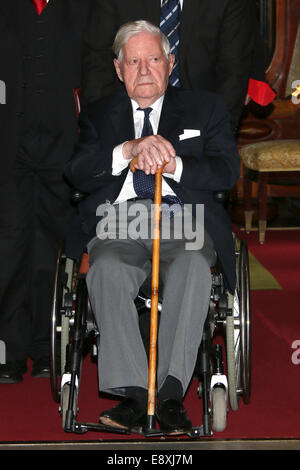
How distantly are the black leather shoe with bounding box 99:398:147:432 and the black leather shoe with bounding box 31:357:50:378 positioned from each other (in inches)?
32.3

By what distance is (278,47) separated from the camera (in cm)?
812

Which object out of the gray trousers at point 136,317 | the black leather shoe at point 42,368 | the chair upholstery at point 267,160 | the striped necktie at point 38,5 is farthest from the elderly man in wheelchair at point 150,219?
the chair upholstery at point 267,160

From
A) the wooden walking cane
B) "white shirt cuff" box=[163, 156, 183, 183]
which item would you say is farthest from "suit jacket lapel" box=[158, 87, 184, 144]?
the wooden walking cane

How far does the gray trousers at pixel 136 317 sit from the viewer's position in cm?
274

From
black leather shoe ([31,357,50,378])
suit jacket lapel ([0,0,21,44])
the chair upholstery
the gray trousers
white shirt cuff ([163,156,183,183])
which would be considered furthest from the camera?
the chair upholstery

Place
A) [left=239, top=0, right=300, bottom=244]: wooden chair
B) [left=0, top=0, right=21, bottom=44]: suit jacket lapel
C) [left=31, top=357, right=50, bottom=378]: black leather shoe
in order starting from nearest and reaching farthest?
[left=0, top=0, right=21, bottom=44]: suit jacket lapel < [left=31, top=357, right=50, bottom=378]: black leather shoe < [left=239, top=0, right=300, bottom=244]: wooden chair

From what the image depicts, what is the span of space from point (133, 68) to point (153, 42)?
12cm

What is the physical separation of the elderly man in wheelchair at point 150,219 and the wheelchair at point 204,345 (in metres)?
0.02

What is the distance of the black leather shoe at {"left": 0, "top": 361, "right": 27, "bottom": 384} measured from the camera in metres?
3.42

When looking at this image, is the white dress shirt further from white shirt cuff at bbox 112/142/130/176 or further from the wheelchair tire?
the wheelchair tire

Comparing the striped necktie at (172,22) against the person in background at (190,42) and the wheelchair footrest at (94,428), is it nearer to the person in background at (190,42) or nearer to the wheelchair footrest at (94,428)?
the person in background at (190,42)

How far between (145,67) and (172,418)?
125cm
